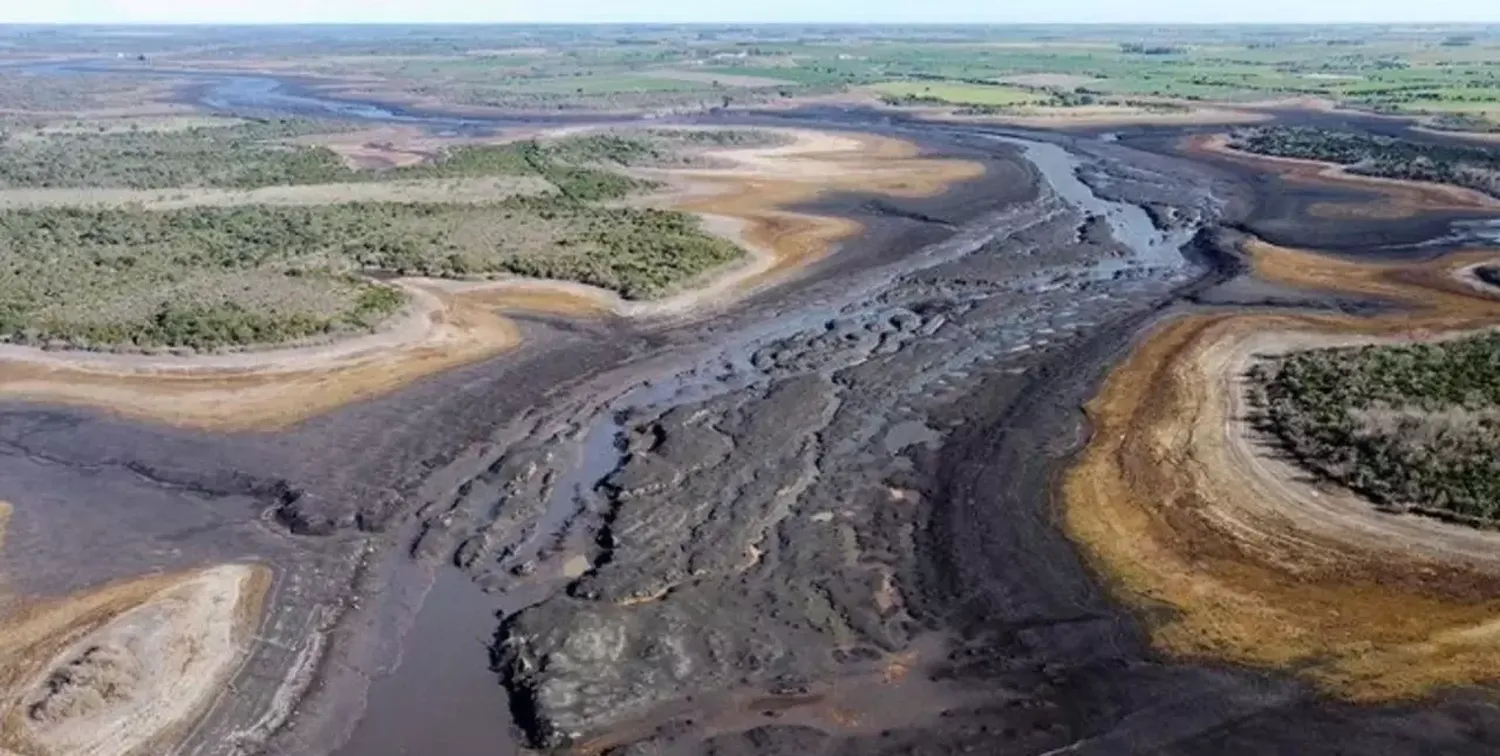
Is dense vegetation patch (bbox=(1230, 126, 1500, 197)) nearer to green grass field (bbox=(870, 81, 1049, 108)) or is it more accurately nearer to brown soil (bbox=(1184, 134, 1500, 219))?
brown soil (bbox=(1184, 134, 1500, 219))

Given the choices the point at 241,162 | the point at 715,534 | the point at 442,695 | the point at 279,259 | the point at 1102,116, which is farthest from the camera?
the point at 1102,116

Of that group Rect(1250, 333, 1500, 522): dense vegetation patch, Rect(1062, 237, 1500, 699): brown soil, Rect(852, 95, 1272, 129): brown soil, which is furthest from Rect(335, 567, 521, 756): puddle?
Rect(852, 95, 1272, 129): brown soil

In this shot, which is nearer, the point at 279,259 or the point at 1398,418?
the point at 1398,418

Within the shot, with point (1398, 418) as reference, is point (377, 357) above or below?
below

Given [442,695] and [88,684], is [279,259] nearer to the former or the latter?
[88,684]

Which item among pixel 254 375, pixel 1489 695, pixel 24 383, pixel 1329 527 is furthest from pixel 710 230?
pixel 1489 695

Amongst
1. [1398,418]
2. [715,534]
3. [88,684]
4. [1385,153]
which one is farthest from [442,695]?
[1385,153]
